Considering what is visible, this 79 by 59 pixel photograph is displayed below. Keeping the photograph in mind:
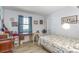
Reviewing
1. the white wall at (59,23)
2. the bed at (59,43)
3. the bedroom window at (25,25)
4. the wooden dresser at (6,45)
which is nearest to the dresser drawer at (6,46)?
the wooden dresser at (6,45)

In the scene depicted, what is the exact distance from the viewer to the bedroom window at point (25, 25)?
6.23 ft

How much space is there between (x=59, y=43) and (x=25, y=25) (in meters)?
0.70

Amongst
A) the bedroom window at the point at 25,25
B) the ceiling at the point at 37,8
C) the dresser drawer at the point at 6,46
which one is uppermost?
the ceiling at the point at 37,8

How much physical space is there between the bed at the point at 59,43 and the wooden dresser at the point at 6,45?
1.72ft

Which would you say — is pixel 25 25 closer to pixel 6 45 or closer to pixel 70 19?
pixel 6 45

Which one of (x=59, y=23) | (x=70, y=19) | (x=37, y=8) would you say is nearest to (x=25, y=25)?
(x=37, y=8)

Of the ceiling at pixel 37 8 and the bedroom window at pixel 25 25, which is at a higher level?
the ceiling at pixel 37 8

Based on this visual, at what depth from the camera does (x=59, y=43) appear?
1823 millimetres

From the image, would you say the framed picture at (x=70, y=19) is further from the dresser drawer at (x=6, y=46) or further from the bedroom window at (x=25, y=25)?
the dresser drawer at (x=6, y=46)

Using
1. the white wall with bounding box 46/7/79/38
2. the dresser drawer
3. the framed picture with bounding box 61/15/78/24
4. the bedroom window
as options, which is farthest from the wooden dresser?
the framed picture with bounding box 61/15/78/24

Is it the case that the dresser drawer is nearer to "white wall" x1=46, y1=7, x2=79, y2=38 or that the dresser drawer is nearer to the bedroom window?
the bedroom window

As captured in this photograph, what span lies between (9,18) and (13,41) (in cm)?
41
